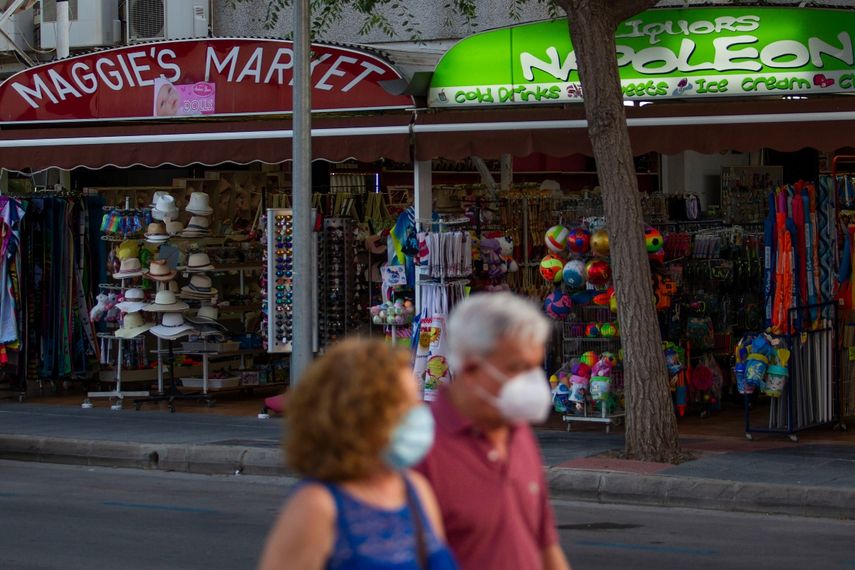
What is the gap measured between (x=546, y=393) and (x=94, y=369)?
14111mm

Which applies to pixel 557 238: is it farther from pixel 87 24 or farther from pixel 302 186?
pixel 87 24

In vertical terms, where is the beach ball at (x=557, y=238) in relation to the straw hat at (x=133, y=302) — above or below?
above

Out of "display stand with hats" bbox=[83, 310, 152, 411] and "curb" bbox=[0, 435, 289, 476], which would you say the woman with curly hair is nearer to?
"curb" bbox=[0, 435, 289, 476]

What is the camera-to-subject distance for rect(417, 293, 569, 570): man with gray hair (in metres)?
3.63

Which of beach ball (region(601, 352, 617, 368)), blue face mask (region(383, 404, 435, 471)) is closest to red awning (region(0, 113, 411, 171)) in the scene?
beach ball (region(601, 352, 617, 368))

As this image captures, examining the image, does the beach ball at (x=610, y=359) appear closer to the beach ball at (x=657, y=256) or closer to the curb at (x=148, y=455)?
the beach ball at (x=657, y=256)

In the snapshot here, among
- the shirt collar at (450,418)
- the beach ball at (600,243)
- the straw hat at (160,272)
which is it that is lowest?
the shirt collar at (450,418)

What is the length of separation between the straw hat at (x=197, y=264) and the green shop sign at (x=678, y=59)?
143 inches

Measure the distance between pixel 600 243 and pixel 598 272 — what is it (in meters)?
0.27

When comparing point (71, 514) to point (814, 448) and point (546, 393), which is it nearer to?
point (814, 448)

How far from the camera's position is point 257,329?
54.6 feet

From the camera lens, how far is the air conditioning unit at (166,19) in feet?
68.4

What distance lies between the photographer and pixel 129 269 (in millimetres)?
15656

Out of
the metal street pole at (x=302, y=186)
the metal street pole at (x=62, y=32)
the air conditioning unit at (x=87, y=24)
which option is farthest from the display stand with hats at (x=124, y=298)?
the air conditioning unit at (x=87, y=24)
